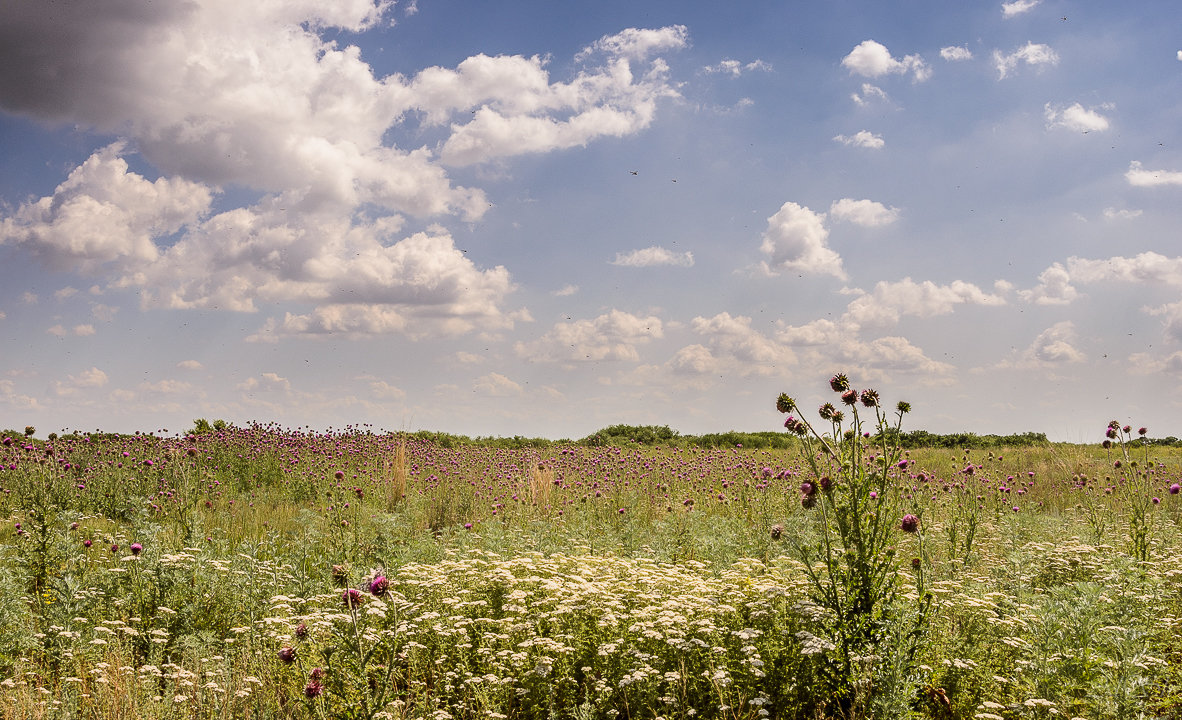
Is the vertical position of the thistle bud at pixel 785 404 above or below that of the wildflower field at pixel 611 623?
above

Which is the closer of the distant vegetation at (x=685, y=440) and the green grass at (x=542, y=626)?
the green grass at (x=542, y=626)

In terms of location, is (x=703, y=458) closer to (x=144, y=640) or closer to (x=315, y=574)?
(x=315, y=574)

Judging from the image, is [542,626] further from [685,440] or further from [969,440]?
[969,440]

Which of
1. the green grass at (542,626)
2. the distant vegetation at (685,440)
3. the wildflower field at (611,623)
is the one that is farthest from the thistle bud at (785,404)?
the distant vegetation at (685,440)

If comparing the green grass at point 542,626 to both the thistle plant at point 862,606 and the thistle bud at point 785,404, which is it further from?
the thistle bud at point 785,404

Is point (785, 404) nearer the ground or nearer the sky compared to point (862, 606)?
nearer the sky

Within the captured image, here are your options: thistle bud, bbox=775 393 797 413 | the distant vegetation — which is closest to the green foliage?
the distant vegetation

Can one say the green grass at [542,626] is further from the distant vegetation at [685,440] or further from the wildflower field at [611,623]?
the distant vegetation at [685,440]

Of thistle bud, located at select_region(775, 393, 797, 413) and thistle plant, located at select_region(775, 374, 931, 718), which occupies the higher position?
thistle bud, located at select_region(775, 393, 797, 413)

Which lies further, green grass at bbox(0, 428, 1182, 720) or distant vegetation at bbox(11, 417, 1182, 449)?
distant vegetation at bbox(11, 417, 1182, 449)

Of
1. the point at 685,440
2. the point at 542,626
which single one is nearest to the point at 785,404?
the point at 542,626

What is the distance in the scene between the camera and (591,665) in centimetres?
469

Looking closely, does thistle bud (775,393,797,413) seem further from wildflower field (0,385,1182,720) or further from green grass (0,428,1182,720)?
green grass (0,428,1182,720)

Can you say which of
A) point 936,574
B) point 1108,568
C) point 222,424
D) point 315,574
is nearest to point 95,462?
point 222,424
